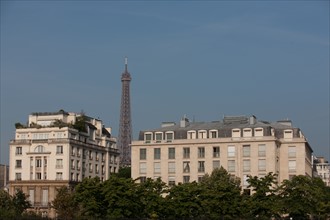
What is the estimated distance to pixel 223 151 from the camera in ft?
326

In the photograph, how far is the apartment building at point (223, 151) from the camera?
320ft

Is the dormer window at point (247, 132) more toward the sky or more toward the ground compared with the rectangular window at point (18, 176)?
more toward the sky

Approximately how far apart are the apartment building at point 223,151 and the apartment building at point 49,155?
13.2m

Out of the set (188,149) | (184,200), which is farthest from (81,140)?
(184,200)

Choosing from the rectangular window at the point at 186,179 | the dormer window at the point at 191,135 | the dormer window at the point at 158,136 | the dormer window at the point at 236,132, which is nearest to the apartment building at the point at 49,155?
the dormer window at the point at 158,136

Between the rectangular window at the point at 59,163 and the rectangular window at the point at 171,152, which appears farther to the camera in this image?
the rectangular window at the point at 59,163

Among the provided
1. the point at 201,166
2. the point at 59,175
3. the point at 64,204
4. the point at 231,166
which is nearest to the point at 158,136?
the point at 201,166

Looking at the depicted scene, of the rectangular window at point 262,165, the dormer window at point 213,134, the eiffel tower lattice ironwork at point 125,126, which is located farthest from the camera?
the eiffel tower lattice ironwork at point 125,126

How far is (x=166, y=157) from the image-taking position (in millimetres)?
101750

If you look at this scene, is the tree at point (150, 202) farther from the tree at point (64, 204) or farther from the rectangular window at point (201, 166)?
the rectangular window at point (201, 166)

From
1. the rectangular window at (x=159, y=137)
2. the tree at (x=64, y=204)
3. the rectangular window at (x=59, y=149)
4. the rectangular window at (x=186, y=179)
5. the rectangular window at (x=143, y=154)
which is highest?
the rectangular window at (x=159, y=137)

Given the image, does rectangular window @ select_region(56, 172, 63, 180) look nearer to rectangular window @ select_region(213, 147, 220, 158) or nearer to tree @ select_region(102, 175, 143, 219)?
rectangular window @ select_region(213, 147, 220, 158)

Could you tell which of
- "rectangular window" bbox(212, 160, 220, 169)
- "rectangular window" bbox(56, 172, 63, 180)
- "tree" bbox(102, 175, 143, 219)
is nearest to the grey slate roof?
"rectangular window" bbox(212, 160, 220, 169)

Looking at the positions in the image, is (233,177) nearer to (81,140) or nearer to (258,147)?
(258,147)
